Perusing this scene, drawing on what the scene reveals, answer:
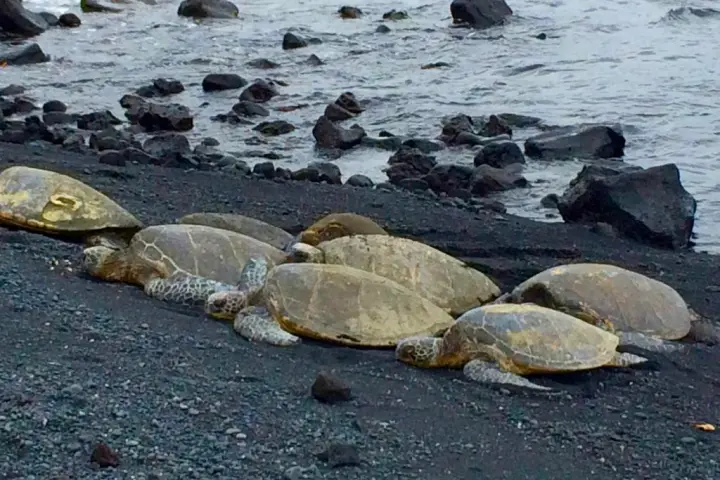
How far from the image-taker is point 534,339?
476cm

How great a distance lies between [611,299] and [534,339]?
919 millimetres

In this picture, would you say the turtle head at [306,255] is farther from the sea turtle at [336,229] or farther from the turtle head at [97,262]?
the turtle head at [97,262]

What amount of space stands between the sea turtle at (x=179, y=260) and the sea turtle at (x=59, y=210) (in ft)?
1.09

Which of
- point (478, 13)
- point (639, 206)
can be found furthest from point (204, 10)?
point (639, 206)

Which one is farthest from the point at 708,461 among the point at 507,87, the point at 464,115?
the point at 507,87

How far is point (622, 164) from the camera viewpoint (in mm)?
10172

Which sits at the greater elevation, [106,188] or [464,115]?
[106,188]

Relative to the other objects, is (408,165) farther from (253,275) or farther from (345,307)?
(345,307)

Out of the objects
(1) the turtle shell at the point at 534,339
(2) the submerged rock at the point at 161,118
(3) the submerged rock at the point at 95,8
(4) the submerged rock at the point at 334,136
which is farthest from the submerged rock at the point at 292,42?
(1) the turtle shell at the point at 534,339

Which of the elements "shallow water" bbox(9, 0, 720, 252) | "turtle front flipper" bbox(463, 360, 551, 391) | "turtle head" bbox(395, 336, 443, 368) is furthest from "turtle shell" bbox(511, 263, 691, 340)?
"shallow water" bbox(9, 0, 720, 252)

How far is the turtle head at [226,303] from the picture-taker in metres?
5.11

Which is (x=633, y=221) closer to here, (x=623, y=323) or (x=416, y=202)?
(x=416, y=202)

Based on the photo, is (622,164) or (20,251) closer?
(20,251)

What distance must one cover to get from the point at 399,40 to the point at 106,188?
370 inches
